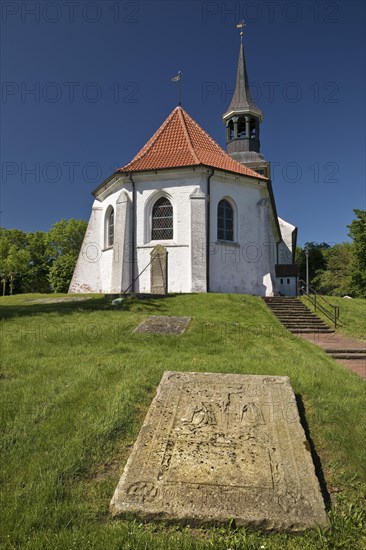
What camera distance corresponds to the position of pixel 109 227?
71.9ft

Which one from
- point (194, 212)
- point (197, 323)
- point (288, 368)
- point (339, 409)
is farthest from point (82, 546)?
point (194, 212)

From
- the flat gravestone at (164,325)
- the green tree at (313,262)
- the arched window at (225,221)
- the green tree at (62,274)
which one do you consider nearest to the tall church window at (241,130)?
the arched window at (225,221)

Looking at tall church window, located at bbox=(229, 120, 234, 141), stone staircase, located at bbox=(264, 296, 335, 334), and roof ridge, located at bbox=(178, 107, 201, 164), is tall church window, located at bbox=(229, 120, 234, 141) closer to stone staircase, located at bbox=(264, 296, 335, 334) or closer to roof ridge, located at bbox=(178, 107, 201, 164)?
roof ridge, located at bbox=(178, 107, 201, 164)

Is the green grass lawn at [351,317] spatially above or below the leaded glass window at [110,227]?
below

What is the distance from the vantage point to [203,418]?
4070mm

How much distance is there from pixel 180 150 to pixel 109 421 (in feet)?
60.0

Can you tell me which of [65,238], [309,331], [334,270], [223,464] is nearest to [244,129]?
[309,331]

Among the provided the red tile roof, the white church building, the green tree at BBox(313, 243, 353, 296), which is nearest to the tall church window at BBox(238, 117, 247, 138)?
the red tile roof

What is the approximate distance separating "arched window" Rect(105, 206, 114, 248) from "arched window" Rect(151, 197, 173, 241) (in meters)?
3.17

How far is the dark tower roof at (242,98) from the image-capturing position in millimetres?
30859

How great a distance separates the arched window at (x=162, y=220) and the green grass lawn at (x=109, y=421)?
1063cm

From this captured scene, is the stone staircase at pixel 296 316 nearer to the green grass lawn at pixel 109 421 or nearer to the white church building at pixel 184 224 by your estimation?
the white church building at pixel 184 224

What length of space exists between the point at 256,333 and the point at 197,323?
1.52 meters

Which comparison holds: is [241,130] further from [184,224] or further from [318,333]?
[318,333]
